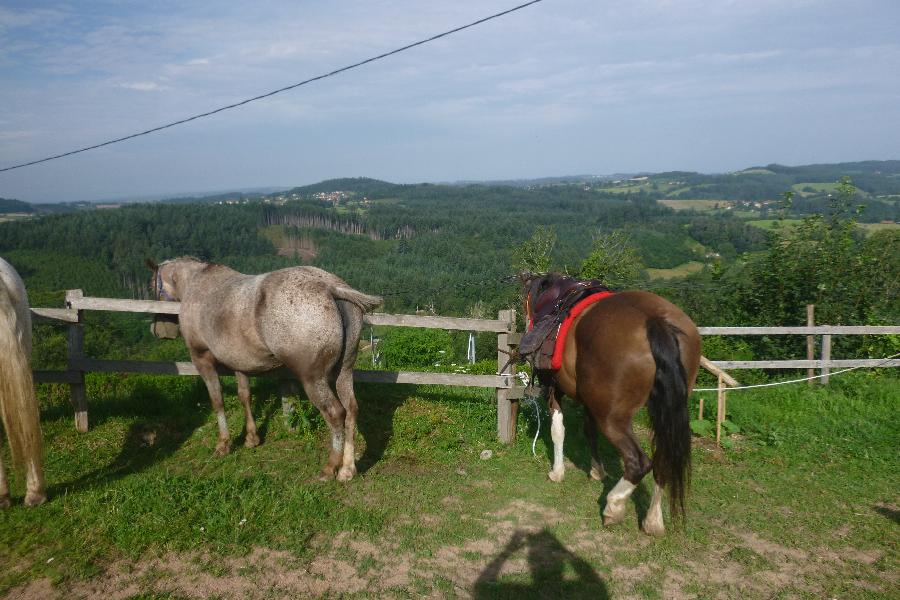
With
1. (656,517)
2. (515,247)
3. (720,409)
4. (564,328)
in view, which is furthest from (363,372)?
(515,247)

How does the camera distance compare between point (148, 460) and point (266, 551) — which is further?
point (148, 460)

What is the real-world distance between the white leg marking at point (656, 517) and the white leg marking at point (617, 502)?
6.9 inches

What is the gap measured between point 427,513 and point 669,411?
1.95 m

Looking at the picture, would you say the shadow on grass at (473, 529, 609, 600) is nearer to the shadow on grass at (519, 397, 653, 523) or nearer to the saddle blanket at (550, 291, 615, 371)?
the shadow on grass at (519, 397, 653, 523)

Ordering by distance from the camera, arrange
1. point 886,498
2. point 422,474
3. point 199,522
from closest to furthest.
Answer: point 199,522 → point 886,498 → point 422,474

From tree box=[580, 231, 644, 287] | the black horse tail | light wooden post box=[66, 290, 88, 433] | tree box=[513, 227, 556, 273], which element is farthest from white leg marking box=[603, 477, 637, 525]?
tree box=[513, 227, 556, 273]

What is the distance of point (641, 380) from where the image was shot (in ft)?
12.2

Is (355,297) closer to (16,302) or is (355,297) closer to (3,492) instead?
(16,302)

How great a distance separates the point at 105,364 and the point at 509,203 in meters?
120

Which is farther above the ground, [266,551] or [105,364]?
[105,364]

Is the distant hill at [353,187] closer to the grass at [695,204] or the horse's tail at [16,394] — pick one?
the grass at [695,204]

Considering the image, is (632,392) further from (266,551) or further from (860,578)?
(266,551)

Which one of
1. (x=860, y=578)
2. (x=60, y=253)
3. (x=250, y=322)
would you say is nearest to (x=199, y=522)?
(x=250, y=322)

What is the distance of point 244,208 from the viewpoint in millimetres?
93812
